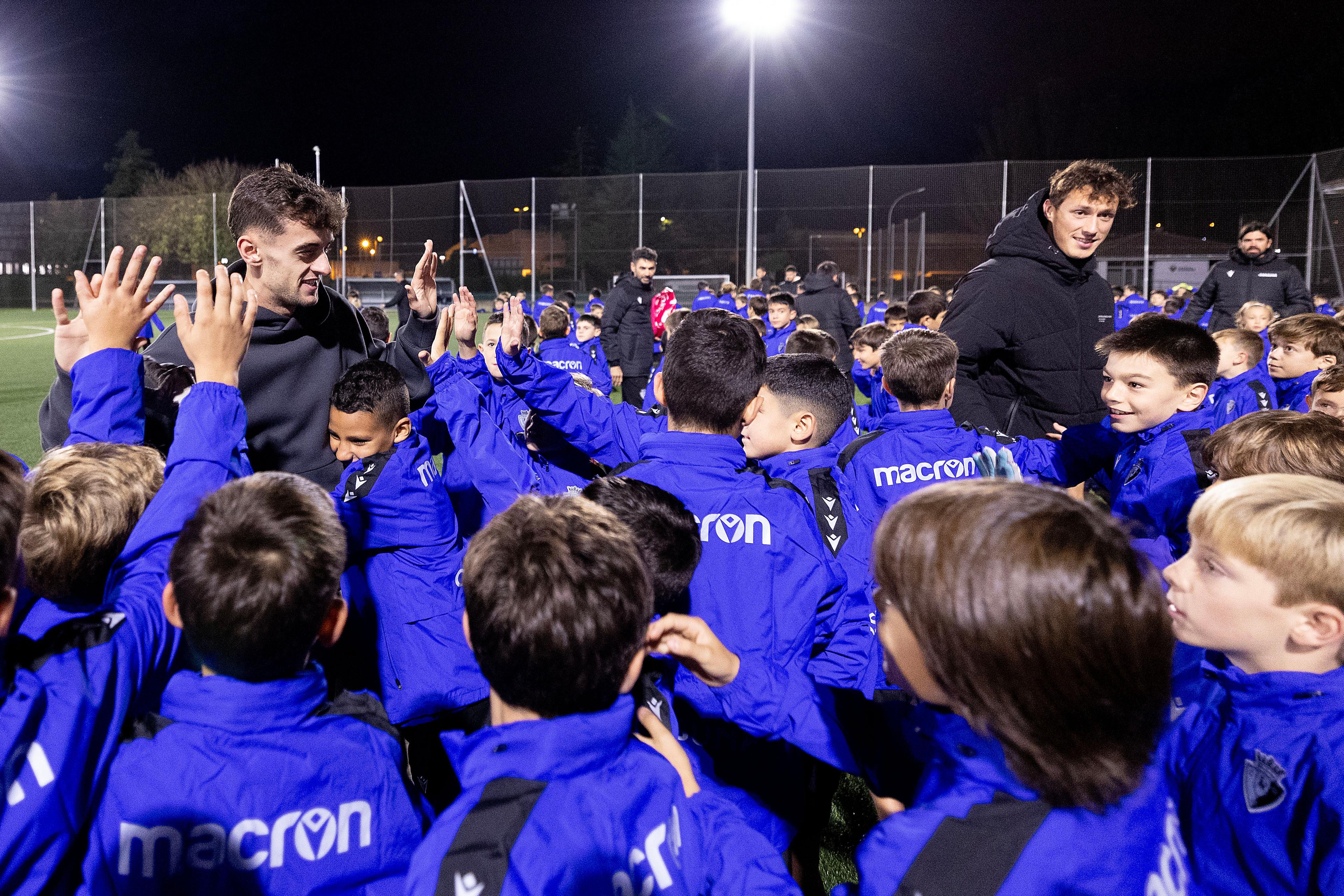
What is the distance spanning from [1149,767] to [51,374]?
61.4 ft

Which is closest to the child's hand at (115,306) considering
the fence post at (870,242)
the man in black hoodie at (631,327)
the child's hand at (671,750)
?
the child's hand at (671,750)

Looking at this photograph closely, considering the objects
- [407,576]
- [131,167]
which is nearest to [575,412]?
[407,576]

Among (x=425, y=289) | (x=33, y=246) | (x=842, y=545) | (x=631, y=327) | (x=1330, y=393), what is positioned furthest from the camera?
(x=33, y=246)

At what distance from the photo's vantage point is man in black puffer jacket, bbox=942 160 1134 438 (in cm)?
390

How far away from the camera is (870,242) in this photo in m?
26.2

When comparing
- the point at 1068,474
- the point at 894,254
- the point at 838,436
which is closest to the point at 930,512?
the point at 1068,474

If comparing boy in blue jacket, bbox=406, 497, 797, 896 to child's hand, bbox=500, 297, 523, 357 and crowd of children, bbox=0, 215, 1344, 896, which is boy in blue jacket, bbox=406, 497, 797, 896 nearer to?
crowd of children, bbox=0, 215, 1344, 896

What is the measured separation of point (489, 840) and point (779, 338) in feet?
27.1

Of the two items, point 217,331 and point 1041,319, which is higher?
point 1041,319

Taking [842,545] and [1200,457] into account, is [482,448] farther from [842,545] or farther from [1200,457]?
[1200,457]

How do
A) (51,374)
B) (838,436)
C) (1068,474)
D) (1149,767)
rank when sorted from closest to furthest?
(1149,767) → (1068,474) → (838,436) → (51,374)

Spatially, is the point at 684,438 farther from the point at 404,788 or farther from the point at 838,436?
the point at 838,436

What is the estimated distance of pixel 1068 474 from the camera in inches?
131

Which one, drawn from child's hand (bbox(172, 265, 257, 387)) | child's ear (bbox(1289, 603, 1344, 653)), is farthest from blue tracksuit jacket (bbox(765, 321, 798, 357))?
child's ear (bbox(1289, 603, 1344, 653))
